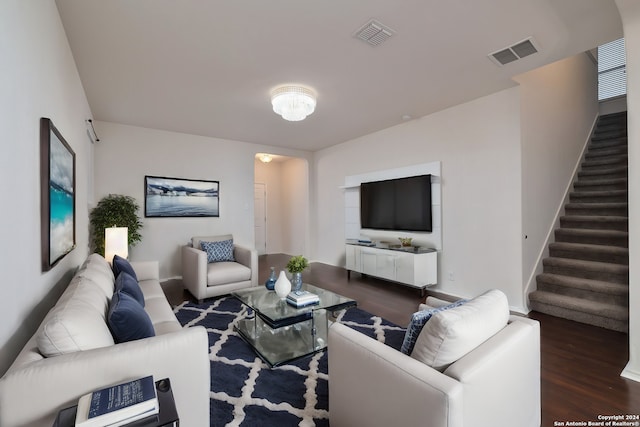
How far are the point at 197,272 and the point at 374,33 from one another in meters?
3.23

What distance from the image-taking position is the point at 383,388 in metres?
1.20

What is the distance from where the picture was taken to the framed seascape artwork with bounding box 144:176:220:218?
185 inches

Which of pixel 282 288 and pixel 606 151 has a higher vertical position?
pixel 606 151

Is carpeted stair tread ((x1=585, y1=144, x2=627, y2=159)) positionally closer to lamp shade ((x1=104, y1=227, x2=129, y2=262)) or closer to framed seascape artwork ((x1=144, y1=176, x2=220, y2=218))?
framed seascape artwork ((x1=144, y1=176, x2=220, y2=218))

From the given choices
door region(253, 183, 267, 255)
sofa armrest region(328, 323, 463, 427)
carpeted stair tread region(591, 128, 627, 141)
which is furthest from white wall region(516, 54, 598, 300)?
door region(253, 183, 267, 255)

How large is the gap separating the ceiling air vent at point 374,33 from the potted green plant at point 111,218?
12.7ft

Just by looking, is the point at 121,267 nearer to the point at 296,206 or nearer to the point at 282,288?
the point at 282,288

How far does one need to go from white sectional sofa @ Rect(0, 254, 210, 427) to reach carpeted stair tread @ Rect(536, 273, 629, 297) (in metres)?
3.88

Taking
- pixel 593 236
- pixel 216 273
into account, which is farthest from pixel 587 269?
pixel 216 273

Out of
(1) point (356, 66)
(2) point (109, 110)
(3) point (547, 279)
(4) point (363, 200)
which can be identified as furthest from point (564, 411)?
(2) point (109, 110)

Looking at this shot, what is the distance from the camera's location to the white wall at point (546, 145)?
11.1ft

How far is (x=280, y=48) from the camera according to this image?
2477mm

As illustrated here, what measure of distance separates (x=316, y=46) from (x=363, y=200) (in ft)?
10.4

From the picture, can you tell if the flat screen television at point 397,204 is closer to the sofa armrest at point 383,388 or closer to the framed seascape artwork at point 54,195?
the sofa armrest at point 383,388
